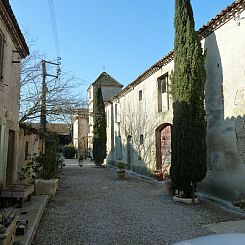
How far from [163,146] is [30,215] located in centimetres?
883

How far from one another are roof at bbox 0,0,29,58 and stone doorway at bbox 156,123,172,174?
23.8 feet

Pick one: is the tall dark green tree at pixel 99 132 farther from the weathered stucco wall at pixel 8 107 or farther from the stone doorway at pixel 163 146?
the weathered stucco wall at pixel 8 107

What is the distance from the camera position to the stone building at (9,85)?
7.06 meters

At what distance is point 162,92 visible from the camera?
46.3 ft

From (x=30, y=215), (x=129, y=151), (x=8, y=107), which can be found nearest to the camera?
(x=30, y=215)

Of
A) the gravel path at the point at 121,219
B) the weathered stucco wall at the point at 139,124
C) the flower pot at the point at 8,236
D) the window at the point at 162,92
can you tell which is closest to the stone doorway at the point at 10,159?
the gravel path at the point at 121,219

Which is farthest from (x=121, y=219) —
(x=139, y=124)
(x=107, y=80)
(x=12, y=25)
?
(x=107, y=80)

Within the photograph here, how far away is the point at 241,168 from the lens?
312 inches

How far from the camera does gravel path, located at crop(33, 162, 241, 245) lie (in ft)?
A: 17.3

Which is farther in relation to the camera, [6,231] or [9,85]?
[9,85]

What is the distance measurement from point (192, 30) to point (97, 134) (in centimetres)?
1630

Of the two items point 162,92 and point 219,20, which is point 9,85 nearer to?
point 219,20

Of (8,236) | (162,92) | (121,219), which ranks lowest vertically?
(121,219)

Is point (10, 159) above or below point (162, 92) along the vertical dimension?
below
